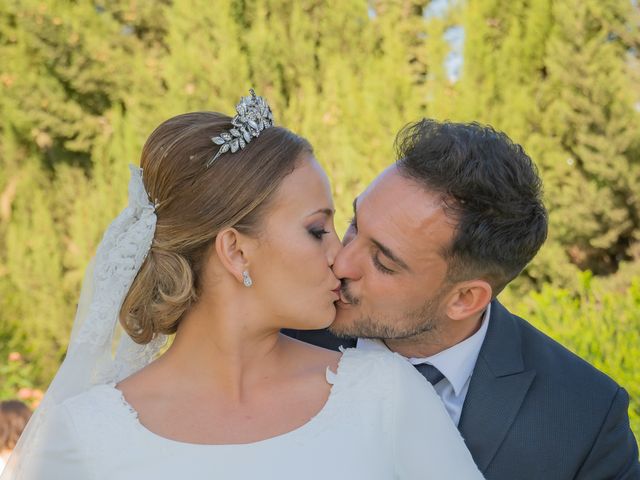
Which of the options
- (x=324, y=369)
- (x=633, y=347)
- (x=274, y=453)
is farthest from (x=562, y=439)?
(x=633, y=347)

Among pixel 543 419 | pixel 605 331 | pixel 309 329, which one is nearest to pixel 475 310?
pixel 543 419

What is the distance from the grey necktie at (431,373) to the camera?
2678 mm

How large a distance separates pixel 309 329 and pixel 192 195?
55cm

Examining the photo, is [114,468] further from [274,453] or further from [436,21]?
[436,21]

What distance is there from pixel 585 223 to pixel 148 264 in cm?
601

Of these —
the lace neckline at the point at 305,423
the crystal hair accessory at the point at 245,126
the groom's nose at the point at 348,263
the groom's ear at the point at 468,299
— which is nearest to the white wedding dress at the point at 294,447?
the lace neckline at the point at 305,423

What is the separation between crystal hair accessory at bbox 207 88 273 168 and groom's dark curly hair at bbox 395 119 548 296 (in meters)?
0.54

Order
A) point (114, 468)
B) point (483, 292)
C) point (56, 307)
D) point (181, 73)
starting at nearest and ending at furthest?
point (114, 468)
point (483, 292)
point (181, 73)
point (56, 307)

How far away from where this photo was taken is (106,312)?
248 centimetres

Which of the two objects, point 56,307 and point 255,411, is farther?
point 56,307

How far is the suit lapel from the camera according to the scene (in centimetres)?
249

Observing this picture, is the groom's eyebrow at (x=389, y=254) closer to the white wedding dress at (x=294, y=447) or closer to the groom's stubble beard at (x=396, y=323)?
the groom's stubble beard at (x=396, y=323)

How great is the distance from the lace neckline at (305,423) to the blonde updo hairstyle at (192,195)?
295mm

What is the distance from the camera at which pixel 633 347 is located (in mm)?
4781
